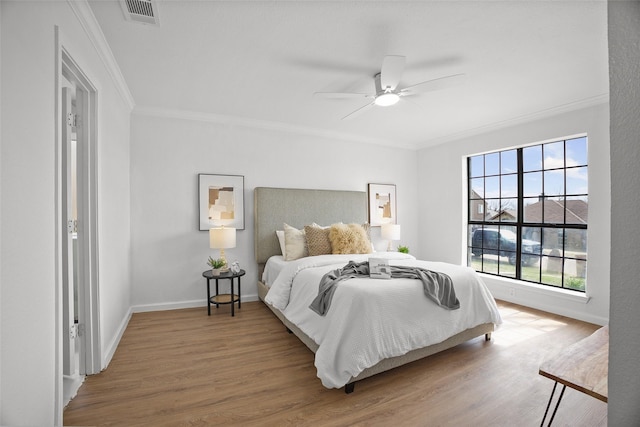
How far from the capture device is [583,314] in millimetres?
3545

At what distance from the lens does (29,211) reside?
1.33m

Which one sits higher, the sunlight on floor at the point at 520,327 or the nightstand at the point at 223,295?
the nightstand at the point at 223,295

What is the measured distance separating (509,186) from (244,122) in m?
3.93

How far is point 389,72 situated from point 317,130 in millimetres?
2298

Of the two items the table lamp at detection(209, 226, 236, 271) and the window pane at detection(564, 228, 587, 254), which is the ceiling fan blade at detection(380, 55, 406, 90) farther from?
the window pane at detection(564, 228, 587, 254)

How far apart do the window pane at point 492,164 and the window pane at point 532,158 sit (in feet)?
1.25

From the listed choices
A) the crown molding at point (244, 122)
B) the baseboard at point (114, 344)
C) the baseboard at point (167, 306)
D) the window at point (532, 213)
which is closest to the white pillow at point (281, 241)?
the baseboard at point (167, 306)

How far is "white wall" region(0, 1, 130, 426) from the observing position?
1167mm

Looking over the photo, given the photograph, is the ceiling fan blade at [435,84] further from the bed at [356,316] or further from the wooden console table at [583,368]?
the wooden console table at [583,368]

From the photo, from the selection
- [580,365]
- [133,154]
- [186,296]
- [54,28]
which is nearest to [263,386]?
[580,365]

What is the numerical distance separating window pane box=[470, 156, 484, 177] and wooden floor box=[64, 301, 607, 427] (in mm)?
2561

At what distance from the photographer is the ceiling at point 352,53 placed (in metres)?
2.01

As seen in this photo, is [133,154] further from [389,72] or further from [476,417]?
[476,417]

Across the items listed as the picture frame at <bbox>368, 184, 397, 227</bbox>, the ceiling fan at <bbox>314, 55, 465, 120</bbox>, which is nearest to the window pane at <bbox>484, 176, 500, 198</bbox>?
the picture frame at <bbox>368, 184, 397, 227</bbox>
